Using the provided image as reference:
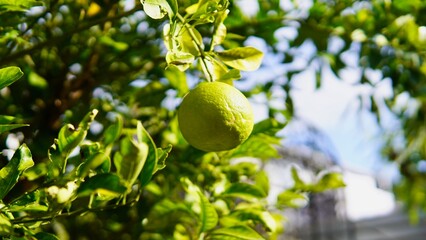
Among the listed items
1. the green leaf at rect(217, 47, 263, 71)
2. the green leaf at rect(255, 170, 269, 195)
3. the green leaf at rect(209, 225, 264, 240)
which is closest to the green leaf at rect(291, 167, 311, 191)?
the green leaf at rect(255, 170, 269, 195)

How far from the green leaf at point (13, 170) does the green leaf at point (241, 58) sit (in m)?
0.24

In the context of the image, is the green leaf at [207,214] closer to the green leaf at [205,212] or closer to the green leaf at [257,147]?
the green leaf at [205,212]

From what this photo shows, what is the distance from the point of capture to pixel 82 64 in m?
1.06

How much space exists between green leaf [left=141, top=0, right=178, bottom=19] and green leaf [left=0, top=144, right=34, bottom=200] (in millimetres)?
179

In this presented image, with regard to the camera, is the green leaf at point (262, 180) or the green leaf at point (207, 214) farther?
the green leaf at point (262, 180)

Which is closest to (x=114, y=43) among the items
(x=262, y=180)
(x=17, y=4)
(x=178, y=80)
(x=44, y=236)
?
(x=178, y=80)

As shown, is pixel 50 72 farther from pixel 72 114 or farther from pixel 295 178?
pixel 295 178

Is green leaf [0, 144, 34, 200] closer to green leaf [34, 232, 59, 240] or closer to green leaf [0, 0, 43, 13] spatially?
green leaf [34, 232, 59, 240]

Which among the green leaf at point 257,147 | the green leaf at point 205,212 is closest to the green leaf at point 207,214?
the green leaf at point 205,212

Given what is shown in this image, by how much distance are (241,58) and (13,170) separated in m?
0.28

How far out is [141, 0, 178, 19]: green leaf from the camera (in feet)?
1.68

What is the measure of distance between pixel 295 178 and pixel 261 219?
213 millimetres

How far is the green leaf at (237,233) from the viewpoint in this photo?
652 mm

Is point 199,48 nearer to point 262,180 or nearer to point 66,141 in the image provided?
point 66,141
